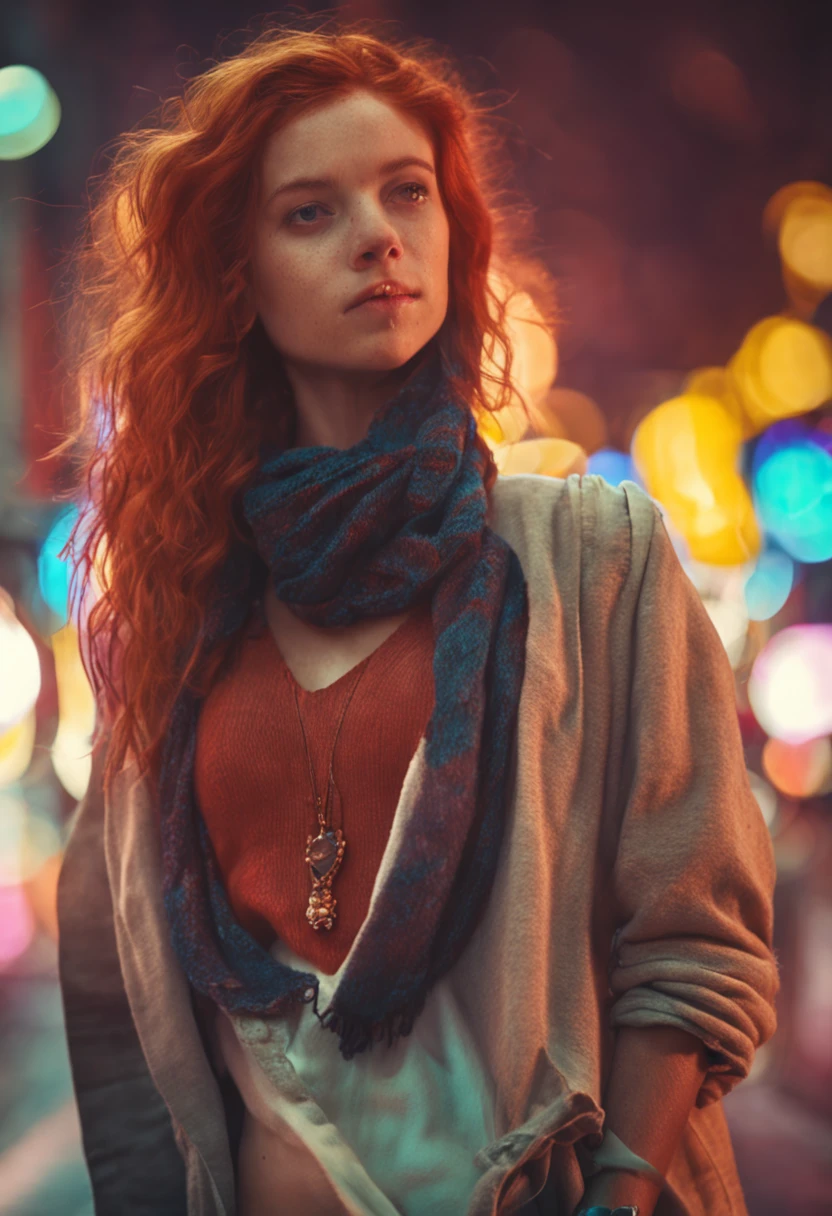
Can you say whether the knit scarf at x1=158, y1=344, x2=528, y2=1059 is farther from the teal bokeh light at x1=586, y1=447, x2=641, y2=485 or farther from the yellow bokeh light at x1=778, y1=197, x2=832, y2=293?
the teal bokeh light at x1=586, y1=447, x2=641, y2=485

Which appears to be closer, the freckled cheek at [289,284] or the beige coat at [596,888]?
the beige coat at [596,888]

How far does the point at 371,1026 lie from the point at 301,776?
0.24 metres

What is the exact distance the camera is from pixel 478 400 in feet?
4.08

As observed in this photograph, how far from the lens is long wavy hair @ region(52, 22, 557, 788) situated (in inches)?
44.7

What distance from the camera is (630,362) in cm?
732

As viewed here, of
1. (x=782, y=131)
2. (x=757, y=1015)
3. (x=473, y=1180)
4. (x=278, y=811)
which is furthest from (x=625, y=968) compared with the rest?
(x=782, y=131)

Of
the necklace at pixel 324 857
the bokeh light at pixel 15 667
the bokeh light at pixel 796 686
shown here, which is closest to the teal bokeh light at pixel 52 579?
the bokeh light at pixel 15 667

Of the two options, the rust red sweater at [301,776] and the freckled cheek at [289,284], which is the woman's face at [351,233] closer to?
the freckled cheek at [289,284]

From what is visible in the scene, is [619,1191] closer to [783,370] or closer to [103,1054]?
[103,1054]

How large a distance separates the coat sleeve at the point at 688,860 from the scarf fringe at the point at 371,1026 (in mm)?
188

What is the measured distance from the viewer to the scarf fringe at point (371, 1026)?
970 millimetres

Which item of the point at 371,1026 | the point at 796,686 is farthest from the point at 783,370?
the point at 371,1026

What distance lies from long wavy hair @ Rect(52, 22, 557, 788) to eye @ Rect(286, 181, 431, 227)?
0.22 feet

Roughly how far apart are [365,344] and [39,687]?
14.1 feet
